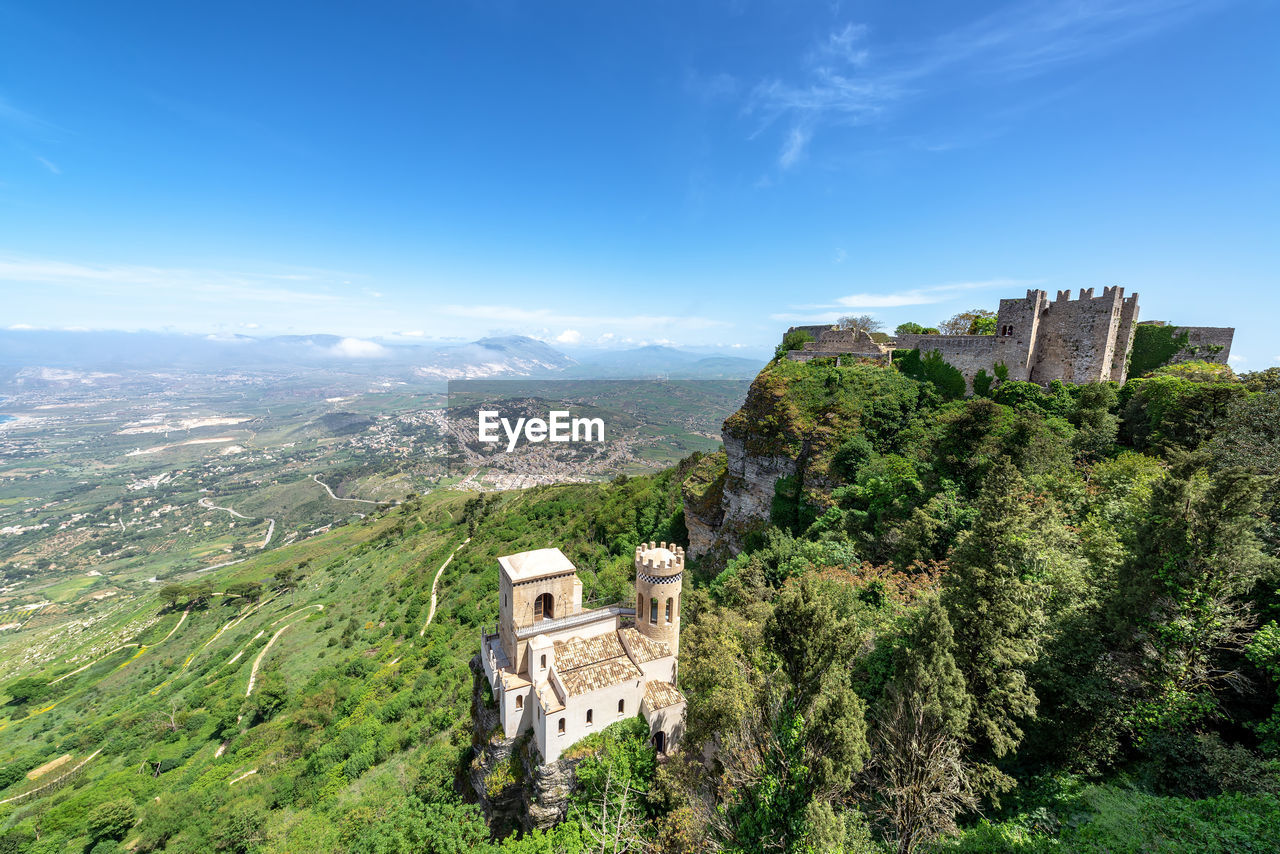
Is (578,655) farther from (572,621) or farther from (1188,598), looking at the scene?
(1188,598)

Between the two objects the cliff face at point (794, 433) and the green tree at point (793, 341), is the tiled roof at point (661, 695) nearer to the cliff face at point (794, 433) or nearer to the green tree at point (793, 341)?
the cliff face at point (794, 433)

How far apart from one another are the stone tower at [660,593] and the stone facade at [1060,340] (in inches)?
937

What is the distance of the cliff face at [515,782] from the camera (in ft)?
52.9

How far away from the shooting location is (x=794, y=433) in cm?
2969

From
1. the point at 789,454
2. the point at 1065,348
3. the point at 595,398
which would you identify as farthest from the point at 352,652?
the point at 595,398

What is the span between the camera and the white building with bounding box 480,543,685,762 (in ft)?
53.9

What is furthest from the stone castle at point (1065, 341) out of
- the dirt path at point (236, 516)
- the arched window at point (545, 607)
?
the dirt path at point (236, 516)

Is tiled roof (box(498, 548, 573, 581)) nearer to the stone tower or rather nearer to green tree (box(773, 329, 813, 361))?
the stone tower

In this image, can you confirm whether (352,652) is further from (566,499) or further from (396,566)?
(566,499)

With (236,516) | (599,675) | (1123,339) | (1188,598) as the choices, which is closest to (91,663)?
(236,516)

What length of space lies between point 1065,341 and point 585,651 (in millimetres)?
30957

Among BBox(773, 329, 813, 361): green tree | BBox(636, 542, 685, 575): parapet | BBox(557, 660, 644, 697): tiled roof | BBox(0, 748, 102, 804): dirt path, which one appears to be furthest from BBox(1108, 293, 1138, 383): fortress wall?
BBox(0, 748, 102, 804): dirt path

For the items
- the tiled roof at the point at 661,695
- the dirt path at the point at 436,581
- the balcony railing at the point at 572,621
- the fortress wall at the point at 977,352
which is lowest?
the dirt path at the point at 436,581

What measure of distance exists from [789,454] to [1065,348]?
16.3m
